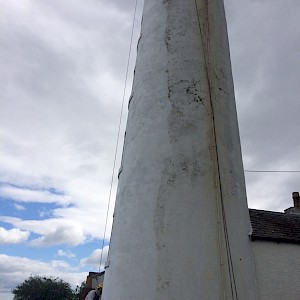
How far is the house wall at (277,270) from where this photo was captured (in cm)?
1141

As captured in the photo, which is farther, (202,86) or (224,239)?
(202,86)

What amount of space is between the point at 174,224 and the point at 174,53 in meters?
2.96

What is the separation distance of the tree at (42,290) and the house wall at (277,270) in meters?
28.3

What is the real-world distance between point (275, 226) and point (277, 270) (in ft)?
6.67

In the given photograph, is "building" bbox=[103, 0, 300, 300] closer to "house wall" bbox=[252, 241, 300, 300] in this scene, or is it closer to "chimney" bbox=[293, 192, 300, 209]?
"house wall" bbox=[252, 241, 300, 300]

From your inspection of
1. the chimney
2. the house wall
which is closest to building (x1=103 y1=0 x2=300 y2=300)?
the house wall

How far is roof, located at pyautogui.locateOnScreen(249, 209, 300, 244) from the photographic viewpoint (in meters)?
12.2

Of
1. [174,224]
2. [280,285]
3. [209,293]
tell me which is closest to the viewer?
[209,293]

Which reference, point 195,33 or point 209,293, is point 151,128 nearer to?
point 195,33

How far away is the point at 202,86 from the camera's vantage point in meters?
5.68

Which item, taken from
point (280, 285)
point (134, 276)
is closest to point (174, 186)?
point (134, 276)

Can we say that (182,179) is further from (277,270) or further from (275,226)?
(275,226)

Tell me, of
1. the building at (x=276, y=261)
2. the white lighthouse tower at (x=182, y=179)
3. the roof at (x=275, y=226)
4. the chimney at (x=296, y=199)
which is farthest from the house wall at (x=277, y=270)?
the white lighthouse tower at (x=182, y=179)

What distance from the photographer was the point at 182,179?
16.0ft
